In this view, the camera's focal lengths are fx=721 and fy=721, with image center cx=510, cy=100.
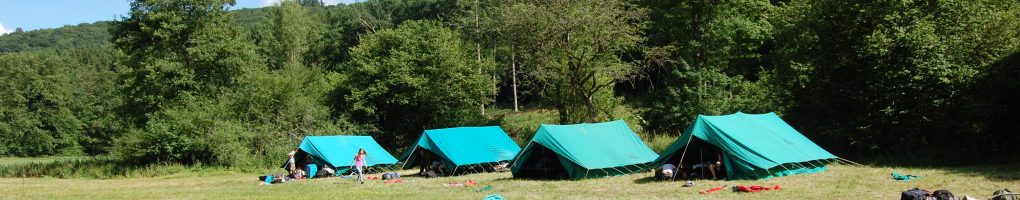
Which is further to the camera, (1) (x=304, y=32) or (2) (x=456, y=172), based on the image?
(1) (x=304, y=32)

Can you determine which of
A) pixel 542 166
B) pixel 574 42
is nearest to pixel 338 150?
pixel 542 166

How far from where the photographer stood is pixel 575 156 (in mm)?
17281

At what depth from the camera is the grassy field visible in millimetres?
12773

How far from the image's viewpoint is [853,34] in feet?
68.7

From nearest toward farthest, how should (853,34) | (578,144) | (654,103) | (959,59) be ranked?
1. (578,144)
2. (959,59)
3. (853,34)
4. (654,103)

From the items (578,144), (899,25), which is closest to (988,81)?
(899,25)

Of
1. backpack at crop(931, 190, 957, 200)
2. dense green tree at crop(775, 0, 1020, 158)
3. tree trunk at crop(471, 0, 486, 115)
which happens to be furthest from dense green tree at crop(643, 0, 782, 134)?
backpack at crop(931, 190, 957, 200)

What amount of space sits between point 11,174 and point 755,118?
28.4m

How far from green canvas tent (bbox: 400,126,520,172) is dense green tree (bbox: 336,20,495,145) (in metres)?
9.68

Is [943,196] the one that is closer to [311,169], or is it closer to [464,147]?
[464,147]

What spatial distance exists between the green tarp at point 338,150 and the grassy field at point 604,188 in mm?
3312

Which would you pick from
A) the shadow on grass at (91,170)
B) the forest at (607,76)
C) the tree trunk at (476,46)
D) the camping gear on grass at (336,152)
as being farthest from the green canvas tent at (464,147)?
the tree trunk at (476,46)

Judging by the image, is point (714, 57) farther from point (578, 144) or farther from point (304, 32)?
point (304, 32)

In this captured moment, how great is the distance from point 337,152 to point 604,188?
1153cm
